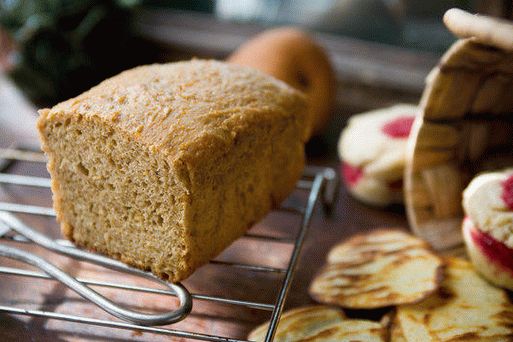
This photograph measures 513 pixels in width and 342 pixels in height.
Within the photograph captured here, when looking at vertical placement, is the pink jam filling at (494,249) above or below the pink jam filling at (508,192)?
below

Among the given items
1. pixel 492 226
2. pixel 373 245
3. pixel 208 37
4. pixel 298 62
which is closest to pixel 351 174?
pixel 373 245

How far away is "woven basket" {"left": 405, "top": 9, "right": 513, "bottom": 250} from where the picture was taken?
1200 mm

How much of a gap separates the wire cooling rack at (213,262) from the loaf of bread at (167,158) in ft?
0.26

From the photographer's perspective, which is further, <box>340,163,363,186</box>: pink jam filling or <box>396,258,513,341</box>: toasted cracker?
<box>340,163,363,186</box>: pink jam filling

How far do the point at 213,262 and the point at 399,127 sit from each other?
0.63 m

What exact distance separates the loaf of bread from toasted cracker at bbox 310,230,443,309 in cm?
22

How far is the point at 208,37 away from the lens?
2.18 m

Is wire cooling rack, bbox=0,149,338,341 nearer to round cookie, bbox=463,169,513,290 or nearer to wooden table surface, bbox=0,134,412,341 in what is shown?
wooden table surface, bbox=0,134,412,341

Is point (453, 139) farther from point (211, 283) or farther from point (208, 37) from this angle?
point (208, 37)

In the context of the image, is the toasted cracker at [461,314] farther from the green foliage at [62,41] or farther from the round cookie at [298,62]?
the green foliage at [62,41]

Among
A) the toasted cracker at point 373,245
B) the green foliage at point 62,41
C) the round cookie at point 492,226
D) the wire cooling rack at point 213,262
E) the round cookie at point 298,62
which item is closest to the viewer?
the wire cooling rack at point 213,262

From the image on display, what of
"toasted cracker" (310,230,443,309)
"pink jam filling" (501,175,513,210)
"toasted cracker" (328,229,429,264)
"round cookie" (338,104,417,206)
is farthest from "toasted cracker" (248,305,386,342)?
"round cookie" (338,104,417,206)

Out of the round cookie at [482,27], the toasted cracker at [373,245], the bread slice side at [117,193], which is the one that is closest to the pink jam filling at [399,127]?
the toasted cracker at [373,245]

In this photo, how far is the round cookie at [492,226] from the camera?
1103mm
